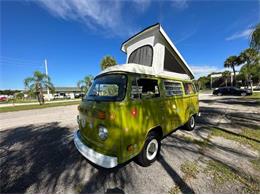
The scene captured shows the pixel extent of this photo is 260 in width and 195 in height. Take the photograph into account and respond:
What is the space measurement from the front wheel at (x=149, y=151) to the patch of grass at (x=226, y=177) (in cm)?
122

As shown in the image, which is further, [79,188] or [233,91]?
[233,91]

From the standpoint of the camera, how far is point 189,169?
3.29m

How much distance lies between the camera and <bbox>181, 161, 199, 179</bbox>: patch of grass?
3.07 meters

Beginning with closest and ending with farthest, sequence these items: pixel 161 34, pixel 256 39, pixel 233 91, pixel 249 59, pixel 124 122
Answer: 1. pixel 124 122
2. pixel 161 34
3. pixel 256 39
4. pixel 249 59
5. pixel 233 91

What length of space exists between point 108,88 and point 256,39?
1369 cm

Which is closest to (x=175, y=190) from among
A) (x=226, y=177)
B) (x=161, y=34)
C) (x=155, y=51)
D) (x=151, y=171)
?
(x=151, y=171)

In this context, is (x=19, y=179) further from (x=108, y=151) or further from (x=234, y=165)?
(x=234, y=165)

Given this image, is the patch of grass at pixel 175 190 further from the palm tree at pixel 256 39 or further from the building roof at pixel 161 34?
the palm tree at pixel 256 39

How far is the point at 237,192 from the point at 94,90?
148 inches

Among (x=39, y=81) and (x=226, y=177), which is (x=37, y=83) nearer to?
(x=39, y=81)

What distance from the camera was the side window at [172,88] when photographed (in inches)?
163

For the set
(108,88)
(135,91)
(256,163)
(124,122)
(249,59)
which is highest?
(249,59)

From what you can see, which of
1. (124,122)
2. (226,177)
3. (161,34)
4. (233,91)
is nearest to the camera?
(124,122)

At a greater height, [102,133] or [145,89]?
[145,89]
